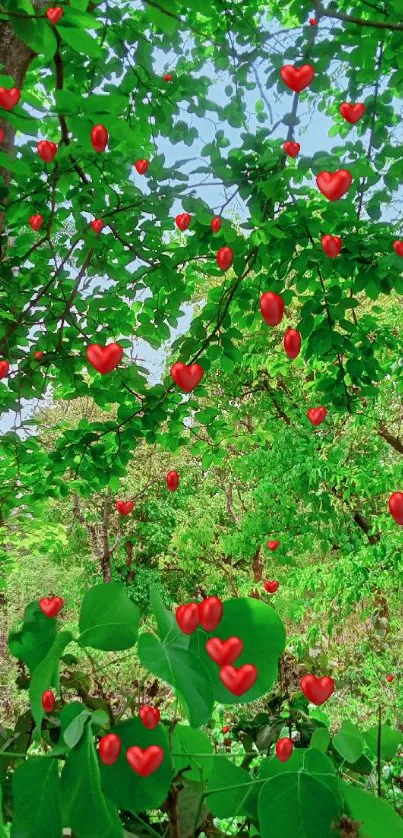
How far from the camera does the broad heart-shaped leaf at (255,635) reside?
0.56m

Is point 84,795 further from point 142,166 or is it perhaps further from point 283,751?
point 142,166

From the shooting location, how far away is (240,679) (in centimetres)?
55

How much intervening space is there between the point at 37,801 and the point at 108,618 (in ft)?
0.48

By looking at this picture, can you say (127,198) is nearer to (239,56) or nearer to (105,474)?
(239,56)

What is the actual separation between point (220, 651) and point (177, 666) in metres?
0.04

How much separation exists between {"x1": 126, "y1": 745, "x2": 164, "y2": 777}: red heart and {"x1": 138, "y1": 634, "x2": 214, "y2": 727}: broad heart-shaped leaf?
0.04m

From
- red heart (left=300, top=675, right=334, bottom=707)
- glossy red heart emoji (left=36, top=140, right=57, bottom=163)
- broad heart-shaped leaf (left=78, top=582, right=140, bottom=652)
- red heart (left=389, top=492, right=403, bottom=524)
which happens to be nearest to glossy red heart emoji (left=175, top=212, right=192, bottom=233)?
glossy red heart emoji (left=36, top=140, right=57, bottom=163)

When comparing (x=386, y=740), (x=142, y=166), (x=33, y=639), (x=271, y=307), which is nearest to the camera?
(x=33, y=639)

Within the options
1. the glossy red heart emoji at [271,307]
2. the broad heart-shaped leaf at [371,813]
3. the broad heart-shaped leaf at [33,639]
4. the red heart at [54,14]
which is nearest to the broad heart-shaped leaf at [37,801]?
the broad heart-shaped leaf at [33,639]

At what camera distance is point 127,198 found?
198cm

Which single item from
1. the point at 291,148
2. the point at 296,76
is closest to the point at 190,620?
the point at 291,148

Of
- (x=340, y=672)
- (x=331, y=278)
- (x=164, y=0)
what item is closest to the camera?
(x=164, y=0)

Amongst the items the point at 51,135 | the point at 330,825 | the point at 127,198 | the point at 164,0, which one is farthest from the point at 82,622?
the point at 51,135

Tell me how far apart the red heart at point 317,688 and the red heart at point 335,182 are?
1049 millimetres
